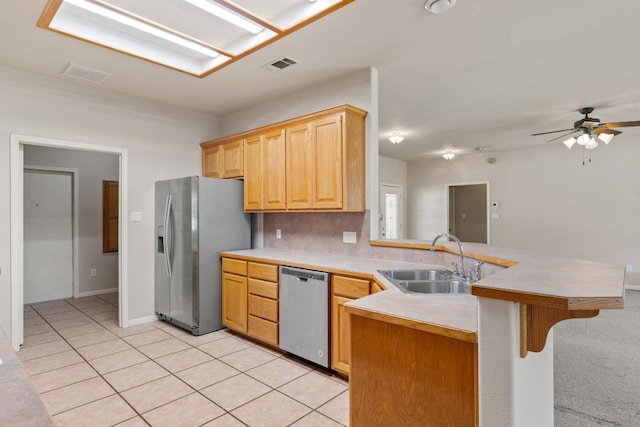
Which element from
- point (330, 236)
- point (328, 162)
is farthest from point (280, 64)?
point (330, 236)

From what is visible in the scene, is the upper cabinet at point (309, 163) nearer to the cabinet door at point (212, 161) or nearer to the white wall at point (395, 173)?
the cabinet door at point (212, 161)

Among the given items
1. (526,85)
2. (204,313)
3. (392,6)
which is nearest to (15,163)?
(204,313)

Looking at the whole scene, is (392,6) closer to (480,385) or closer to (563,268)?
(563,268)

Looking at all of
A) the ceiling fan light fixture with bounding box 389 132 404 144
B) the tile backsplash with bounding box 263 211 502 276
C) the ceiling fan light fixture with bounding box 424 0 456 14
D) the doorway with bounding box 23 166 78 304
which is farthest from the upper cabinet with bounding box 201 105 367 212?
the doorway with bounding box 23 166 78 304

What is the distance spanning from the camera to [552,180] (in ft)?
21.3

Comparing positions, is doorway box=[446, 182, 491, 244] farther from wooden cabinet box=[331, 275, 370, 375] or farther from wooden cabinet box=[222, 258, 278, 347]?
wooden cabinet box=[331, 275, 370, 375]

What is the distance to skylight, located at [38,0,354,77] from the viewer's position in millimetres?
2314

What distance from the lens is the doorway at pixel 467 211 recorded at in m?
8.22

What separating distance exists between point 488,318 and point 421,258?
6.22 ft

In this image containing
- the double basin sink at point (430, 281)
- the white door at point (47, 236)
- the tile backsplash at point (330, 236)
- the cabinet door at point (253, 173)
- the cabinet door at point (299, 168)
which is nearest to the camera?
the double basin sink at point (430, 281)

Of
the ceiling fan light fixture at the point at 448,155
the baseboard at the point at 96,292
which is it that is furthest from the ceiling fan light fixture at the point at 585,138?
the baseboard at the point at 96,292

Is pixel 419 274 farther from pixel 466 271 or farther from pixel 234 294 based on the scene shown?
pixel 234 294

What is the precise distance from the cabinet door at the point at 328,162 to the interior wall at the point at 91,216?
4111 mm

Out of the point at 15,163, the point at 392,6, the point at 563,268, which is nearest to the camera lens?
the point at 563,268
